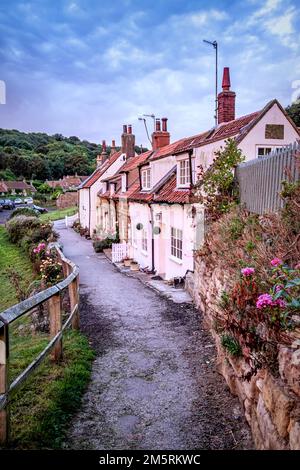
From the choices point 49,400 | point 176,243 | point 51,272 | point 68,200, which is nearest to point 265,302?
point 49,400

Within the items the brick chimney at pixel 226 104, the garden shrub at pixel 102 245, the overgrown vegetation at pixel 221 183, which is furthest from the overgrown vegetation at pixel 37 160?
the overgrown vegetation at pixel 221 183

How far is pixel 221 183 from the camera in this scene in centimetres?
1123

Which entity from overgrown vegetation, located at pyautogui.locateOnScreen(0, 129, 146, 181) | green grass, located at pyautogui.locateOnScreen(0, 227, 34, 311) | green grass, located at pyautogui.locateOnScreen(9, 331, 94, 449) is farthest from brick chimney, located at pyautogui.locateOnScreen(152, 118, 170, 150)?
overgrown vegetation, located at pyautogui.locateOnScreen(0, 129, 146, 181)

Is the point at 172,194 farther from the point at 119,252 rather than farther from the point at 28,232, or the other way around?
the point at 28,232

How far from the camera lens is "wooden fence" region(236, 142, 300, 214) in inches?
285

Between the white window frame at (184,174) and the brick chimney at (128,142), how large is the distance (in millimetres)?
16352

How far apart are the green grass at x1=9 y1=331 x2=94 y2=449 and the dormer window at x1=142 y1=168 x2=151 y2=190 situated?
44.0 feet

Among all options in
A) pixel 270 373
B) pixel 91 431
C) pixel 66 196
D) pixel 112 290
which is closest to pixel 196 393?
pixel 91 431

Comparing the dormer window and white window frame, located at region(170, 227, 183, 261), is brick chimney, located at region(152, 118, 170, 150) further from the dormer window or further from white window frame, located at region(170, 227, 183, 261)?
white window frame, located at region(170, 227, 183, 261)

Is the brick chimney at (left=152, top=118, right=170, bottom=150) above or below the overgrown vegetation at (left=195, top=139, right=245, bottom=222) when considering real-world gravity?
above

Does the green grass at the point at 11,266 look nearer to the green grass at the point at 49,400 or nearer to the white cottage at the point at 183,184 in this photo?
the white cottage at the point at 183,184

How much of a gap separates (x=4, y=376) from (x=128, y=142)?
94.6 ft

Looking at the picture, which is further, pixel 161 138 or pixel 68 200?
pixel 68 200

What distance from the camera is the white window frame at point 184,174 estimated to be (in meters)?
14.4
